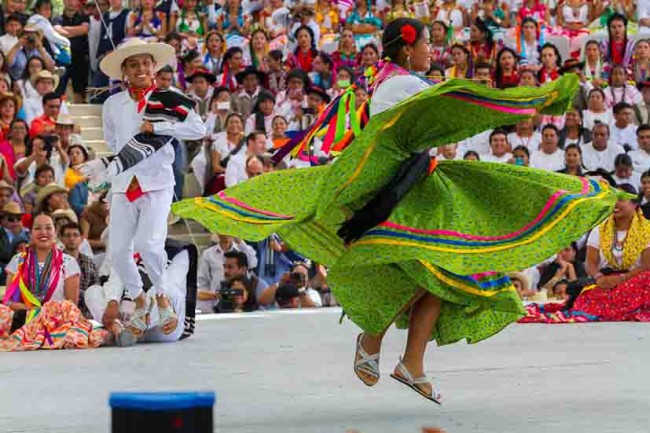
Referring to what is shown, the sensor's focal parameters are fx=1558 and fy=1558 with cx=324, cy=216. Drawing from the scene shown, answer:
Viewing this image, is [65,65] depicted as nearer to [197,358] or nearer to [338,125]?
[197,358]

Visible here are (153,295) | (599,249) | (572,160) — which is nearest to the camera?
(153,295)

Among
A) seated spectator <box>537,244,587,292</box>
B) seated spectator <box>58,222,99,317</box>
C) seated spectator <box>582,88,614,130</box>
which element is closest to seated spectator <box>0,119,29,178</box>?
seated spectator <box>58,222,99,317</box>

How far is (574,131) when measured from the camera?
50.8 feet

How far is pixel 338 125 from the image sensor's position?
23.6 feet

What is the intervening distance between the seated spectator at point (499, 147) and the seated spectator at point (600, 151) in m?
0.80

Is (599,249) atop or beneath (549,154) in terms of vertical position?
atop

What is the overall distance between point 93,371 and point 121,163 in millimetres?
1600

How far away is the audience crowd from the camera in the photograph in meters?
13.0

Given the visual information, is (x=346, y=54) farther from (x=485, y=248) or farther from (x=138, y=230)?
(x=485, y=248)

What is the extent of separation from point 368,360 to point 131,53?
12.1 ft

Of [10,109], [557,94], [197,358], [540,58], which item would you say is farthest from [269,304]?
[557,94]

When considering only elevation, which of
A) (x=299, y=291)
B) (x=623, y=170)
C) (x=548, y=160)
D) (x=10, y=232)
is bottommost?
(x=299, y=291)

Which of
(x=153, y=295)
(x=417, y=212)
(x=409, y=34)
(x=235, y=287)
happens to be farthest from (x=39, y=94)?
(x=417, y=212)

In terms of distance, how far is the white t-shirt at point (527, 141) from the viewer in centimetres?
1535
